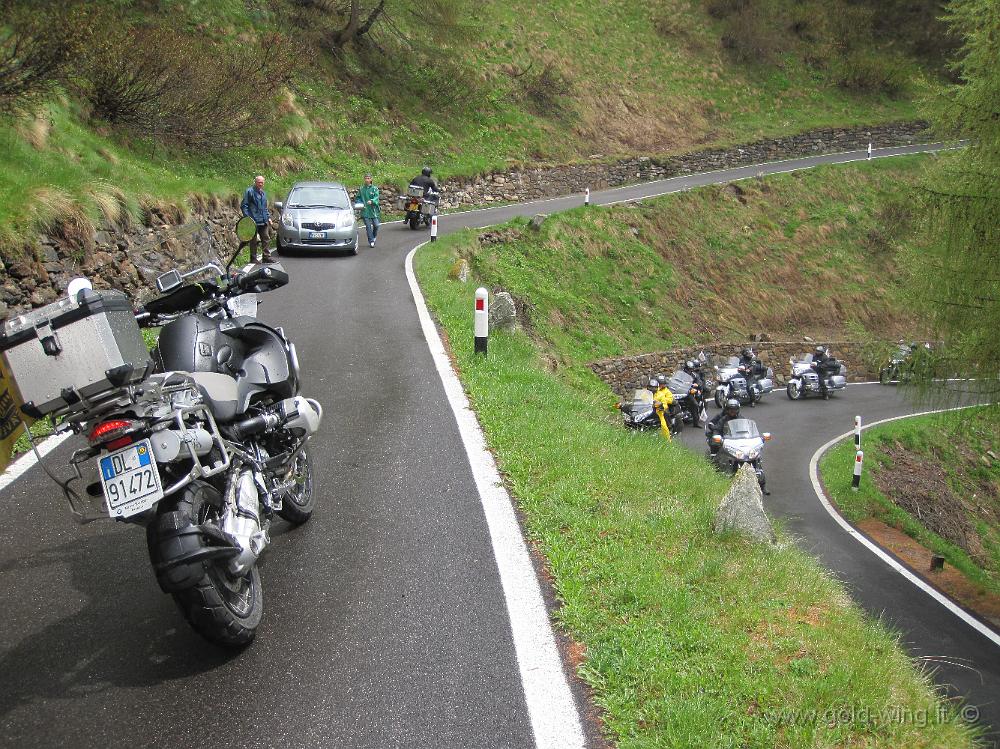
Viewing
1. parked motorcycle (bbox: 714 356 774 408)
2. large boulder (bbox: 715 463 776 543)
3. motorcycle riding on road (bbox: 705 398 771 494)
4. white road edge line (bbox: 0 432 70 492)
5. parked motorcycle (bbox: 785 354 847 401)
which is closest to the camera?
large boulder (bbox: 715 463 776 543)

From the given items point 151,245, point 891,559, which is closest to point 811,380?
point 891,559

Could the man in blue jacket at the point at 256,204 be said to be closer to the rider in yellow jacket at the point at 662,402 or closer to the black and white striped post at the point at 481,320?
the black and white striped post at the point at 481,320

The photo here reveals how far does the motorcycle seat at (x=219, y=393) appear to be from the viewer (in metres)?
4.30

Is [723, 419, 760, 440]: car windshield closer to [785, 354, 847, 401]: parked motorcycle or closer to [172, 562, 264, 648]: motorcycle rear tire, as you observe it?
[785, 354, 847, 401]: parked motorcycle

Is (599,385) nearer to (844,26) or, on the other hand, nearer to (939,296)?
(939,296)

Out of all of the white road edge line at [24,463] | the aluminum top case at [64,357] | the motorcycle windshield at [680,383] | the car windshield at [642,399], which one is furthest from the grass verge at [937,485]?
the aluminum top case at [64,357]

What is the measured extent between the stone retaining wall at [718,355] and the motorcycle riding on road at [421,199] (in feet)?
22.4

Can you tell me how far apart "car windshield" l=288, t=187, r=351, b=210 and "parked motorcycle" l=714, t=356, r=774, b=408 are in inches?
504

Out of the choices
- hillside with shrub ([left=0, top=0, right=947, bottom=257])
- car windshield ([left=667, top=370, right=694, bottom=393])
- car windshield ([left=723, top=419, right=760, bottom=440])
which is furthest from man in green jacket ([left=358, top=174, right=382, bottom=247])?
car windshield ([left=723, top=419, right=760, bottom=440])

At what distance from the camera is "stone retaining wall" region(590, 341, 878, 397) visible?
24.0 metres

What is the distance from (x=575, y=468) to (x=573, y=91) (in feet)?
136

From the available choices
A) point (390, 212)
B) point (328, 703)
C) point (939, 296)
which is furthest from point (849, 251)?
point (328, 703)

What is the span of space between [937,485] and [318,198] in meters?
18.4

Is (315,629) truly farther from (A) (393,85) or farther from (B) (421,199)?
(A) (393,85)
